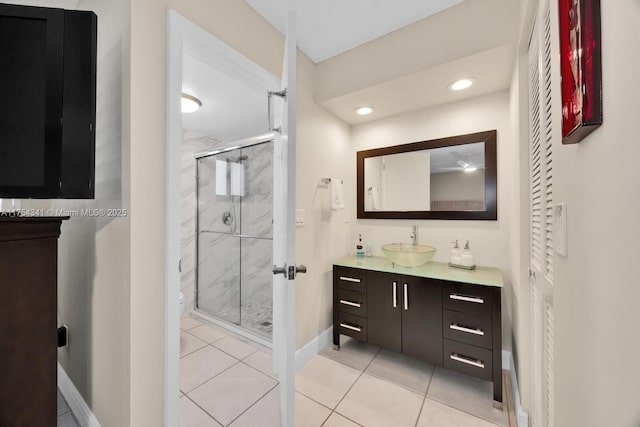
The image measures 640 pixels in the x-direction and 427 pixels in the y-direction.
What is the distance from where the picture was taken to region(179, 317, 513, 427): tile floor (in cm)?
145

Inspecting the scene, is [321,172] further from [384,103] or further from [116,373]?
[116,373]

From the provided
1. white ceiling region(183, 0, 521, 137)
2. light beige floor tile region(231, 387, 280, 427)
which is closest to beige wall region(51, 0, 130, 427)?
white ceiling region(183, 0, 521, 137)

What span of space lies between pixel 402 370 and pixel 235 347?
146cm

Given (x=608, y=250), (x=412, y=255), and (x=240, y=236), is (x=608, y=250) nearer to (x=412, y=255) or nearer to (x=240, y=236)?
(x=412, y=255)

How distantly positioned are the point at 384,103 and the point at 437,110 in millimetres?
497

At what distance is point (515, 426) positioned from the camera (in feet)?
4.57

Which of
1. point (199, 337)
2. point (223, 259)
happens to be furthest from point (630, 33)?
point (223, 259)

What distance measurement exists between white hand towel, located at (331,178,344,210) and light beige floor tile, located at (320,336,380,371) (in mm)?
1261

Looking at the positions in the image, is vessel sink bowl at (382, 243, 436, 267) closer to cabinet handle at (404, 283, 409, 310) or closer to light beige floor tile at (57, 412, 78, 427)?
cabinet handle at (404, 283, 409, 310)

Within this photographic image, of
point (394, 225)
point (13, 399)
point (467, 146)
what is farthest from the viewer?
point (394, 225)

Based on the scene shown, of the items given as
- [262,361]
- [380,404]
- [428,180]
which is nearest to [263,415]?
[262,361]

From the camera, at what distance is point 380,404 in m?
1.56

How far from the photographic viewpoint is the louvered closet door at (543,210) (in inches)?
35.7

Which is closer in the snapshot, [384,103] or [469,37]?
[469,37]
